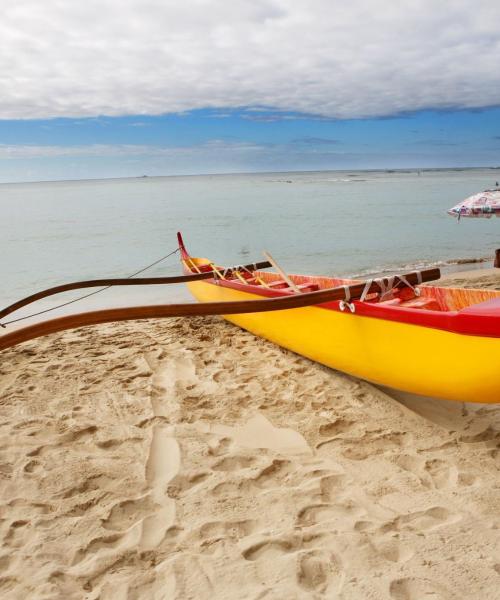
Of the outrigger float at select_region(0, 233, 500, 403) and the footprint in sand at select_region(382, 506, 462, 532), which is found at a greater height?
the outrigger float at select_region(0, 233, 500, 403)

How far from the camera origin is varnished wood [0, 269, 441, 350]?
93.8 inches

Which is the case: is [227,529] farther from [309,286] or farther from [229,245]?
[229,245]

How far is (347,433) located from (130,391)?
63.9 inches

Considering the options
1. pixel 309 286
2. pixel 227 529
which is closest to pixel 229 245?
pixel 309 286

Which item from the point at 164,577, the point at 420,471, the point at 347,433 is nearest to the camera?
the point at 164,577

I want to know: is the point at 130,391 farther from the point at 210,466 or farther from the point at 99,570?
the point at 99,570

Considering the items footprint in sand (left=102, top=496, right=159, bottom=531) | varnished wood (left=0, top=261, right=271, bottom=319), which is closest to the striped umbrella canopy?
varnished wood (left=0, top=261, right=271, bottom=319)

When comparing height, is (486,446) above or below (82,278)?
below

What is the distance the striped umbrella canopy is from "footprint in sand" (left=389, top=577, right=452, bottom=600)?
15.4 feet

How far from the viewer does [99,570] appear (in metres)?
1.76

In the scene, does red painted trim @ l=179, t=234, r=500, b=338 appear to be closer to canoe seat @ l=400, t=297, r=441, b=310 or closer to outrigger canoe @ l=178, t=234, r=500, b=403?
outrigger canoe @ l=178, t=234, r=500, b=403

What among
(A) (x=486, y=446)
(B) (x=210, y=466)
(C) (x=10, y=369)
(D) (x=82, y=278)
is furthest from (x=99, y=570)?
(D) (x=82, y=278)

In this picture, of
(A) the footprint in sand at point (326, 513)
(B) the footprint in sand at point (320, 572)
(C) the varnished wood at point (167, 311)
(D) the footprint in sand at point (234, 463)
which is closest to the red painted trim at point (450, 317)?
(C) the varnished wood at point (167, 311)

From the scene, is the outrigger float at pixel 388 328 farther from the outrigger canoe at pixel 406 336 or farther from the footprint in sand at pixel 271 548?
the footprint in sand at pixel 271 548
